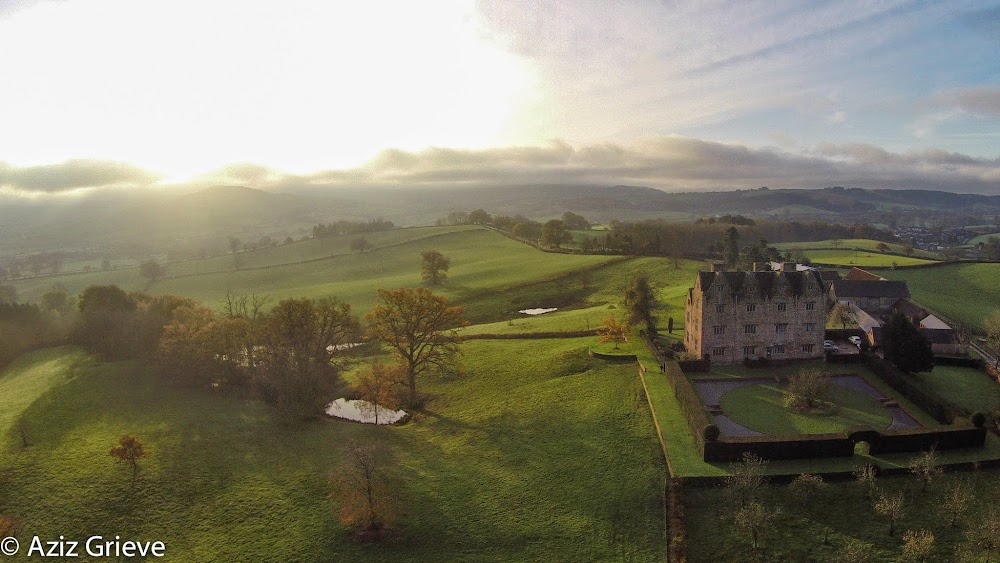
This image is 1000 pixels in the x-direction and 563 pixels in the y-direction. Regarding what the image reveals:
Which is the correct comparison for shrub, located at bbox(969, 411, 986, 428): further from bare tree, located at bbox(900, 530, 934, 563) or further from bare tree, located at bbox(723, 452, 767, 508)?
bare tree, located at bbox(723, 452, 767, 508)

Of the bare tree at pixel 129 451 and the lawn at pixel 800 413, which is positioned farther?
the lawn at pixel 800 413

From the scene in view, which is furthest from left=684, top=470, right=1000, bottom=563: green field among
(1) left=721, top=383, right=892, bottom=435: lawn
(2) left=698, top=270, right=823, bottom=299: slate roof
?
(2) left=698, top=270, right=823, bottom=299: slate roof

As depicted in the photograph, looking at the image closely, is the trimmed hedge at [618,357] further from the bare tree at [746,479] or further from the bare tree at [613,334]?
the bare tree at [746,479]

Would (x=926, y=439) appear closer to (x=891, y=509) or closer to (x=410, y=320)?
(x=891, y=509)

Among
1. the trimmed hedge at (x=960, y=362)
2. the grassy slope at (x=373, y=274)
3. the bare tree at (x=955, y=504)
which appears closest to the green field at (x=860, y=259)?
the grassy slope at (x=373, y=274)

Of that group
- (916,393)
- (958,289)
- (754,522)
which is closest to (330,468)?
(754,522)

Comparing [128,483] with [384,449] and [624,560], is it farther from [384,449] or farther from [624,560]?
[624,560]

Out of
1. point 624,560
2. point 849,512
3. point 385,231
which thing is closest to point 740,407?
point 849,512
